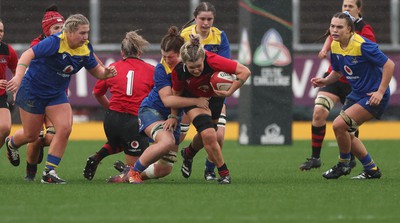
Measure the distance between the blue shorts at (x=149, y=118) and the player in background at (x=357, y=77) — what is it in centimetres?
160

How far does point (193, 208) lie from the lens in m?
8.05

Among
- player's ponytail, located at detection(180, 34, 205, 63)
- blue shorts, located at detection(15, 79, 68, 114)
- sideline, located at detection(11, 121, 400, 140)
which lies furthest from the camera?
sideline, located at detection(11, 121, 400, 140)

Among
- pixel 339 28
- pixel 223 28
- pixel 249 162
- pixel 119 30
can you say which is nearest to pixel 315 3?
pixel 223 28

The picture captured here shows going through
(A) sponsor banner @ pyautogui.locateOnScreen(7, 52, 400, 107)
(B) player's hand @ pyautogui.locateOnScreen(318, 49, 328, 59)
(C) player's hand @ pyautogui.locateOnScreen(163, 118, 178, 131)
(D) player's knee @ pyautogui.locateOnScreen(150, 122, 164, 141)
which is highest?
(B) player's hand @ pyautogui.locateOnScreen(318, 49, 328, 59)

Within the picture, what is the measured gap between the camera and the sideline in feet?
63.6

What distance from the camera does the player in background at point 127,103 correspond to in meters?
10.8

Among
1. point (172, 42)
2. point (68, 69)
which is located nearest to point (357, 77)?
point (172, 42)

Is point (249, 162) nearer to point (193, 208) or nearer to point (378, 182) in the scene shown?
point (378, 182)

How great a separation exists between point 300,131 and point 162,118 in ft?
33.6

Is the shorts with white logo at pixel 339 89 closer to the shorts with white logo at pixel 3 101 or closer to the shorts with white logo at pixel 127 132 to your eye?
the shorts with white logo at pixel 127 132

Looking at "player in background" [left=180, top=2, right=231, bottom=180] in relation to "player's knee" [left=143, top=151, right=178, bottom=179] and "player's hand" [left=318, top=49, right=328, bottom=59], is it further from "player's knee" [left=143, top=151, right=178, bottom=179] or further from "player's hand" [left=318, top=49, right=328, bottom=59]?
"player's hand" [left=318, top=49, right=328, bottom=59]

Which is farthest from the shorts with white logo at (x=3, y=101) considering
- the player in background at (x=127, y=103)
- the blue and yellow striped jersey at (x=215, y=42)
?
the blue and yellow striped jersey at (x=215, y=42)

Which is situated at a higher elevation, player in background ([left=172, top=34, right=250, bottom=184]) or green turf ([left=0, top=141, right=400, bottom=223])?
player in background ([left=172, top=34, right=250, bottom=184])

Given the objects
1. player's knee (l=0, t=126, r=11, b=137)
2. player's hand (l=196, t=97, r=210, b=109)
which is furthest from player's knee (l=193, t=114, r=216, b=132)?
player's knee (l=0, t=126, r=11, b=137)
